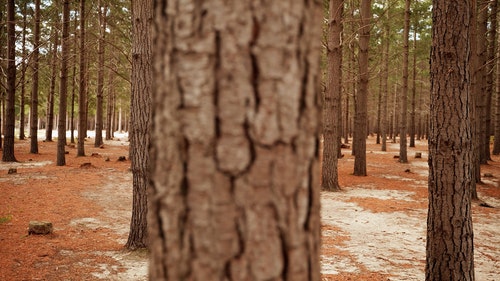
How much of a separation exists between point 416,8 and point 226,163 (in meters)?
23.2

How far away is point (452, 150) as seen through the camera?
3553 mm

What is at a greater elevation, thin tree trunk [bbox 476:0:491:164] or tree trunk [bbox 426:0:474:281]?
thin tree trunk [bbox 476:0:491:164]

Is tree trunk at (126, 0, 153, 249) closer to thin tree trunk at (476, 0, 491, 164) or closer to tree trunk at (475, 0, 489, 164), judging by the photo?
thin tree trunk at (476, 0, 491, 164)

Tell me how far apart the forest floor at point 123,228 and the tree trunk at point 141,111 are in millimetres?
450

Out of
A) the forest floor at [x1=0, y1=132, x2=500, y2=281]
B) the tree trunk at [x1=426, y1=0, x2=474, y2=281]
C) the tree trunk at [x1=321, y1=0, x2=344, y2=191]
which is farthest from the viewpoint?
the tree trunk at [x1=321, y1=0, x2=344, y2=191]

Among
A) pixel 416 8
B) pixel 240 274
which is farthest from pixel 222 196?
pixel 416 8

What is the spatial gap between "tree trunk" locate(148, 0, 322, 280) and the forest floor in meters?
4.07

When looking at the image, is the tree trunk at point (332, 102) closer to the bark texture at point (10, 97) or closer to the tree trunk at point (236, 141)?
the tree trunk at point (236, 141)

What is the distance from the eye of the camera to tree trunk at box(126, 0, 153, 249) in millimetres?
5422

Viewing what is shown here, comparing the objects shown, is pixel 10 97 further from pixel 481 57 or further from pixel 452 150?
pixel 481 57

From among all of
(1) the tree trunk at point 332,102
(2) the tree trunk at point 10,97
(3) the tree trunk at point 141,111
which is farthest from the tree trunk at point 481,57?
(2) the tree trunk at point 10,97

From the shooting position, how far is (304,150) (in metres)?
0.96

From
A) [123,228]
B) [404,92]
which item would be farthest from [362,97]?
[123,228]

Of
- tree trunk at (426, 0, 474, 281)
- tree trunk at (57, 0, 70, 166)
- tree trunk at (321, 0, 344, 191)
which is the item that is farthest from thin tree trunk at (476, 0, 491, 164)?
tree trunk at (57, 0, 70, 166)
